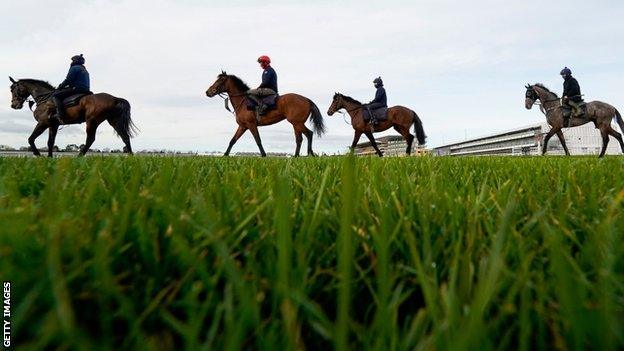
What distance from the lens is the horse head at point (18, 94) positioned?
12.8 metres

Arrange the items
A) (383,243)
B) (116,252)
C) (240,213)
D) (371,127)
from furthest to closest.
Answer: (371,127), (240,213), (116,252), (383,243)

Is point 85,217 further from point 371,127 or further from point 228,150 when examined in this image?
point 371,127

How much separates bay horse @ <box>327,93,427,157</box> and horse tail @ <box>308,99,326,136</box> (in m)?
2.70

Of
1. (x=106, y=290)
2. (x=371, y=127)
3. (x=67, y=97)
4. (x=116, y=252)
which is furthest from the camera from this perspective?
(x=371, y=127)

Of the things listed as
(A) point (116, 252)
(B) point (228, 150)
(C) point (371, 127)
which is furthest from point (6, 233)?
(C) point (371, 127)

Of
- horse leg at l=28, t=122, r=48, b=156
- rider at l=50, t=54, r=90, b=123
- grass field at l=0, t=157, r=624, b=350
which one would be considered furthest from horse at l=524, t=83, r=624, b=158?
grass field at l=0, t=157, r=624, b=350

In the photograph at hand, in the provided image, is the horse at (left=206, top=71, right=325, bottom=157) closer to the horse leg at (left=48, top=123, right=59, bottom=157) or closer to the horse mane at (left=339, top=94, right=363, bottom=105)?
the horse mane at (left=339, top=94, right=363, bottom=105)

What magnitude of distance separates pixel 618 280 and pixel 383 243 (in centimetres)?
40

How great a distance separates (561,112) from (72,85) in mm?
16751

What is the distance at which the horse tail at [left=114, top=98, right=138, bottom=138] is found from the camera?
13.2 m

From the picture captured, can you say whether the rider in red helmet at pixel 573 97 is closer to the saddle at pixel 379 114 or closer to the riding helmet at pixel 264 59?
the saddle at pixel 379 114

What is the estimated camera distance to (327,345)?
0.69 metres

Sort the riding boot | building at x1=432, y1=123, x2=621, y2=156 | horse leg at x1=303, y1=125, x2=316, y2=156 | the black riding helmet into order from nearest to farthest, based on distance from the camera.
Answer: the riding boot → the black riding helmet → horse leg at x1=303, y1=125, x2=316, y2=156 → building at x1=432, y1=123, x2=621, y2=156

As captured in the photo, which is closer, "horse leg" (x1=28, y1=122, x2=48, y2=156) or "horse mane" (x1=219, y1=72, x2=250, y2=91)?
"horse leg" (x1=28, y1=122, x2=48, y2=156)
